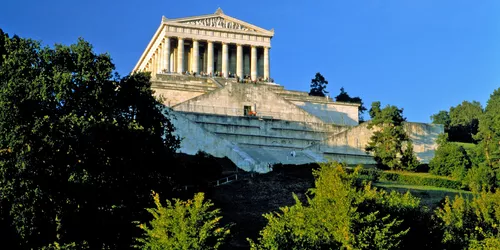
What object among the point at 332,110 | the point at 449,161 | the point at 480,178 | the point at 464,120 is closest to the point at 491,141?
the point at 449,161

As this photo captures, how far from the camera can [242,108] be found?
215ft

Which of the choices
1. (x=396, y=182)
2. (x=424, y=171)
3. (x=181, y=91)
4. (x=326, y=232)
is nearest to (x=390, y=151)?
(x=424, y=171)

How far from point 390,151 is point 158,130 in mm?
24738

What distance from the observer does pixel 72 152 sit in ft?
103

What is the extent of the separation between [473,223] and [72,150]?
18.6 m

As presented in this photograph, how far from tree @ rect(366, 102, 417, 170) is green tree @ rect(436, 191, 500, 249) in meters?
17.3

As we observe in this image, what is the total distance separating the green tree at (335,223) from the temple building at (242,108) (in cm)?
1722

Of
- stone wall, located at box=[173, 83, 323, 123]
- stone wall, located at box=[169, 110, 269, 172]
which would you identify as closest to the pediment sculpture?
stone wall, located at box=[173, 83, 323, 123]

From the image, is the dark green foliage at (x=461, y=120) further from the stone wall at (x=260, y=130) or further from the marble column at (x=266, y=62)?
the stone wall at (x=260, y=130)

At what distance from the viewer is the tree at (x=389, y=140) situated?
182 feet

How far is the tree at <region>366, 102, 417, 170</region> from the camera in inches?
2190

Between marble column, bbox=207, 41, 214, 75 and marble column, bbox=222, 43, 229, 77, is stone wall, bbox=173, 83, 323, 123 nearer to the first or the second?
marble column, bbox=222, 43, 229, 77

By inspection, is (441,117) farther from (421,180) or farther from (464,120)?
(421,180)

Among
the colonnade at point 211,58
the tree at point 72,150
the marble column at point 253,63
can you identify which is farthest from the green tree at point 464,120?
the tree at point 72,150
